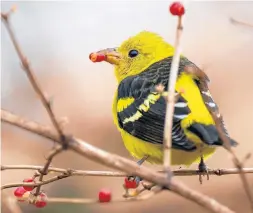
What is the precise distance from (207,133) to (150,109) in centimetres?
29

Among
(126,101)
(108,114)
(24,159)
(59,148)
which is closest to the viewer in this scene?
(59,148)

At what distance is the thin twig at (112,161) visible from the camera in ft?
2.66

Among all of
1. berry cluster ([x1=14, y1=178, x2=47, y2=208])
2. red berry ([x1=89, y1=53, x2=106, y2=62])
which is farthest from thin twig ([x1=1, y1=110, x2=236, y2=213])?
red berry ([x1=89, y1=53, x2=106, y2=62])

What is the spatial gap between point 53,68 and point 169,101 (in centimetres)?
466

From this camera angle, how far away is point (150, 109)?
169 centimetres

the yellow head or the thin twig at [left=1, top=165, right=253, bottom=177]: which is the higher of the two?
the yellow head

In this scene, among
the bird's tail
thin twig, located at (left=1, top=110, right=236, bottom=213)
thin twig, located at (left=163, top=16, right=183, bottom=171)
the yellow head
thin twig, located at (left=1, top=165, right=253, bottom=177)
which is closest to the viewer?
thin twig, located at (left=1, top=110, right=236, bottom=213)

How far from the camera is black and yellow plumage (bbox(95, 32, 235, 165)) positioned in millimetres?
1527

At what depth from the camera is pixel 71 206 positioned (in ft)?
11.9

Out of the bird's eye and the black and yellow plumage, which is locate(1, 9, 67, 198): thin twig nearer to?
the black and yellow plumage

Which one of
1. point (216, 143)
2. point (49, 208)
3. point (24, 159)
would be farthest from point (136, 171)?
point (24, 159)

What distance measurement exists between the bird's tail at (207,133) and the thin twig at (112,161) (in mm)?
488

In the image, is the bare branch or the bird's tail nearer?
the bare branch

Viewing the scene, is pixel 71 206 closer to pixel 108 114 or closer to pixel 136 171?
pixel 108 114
